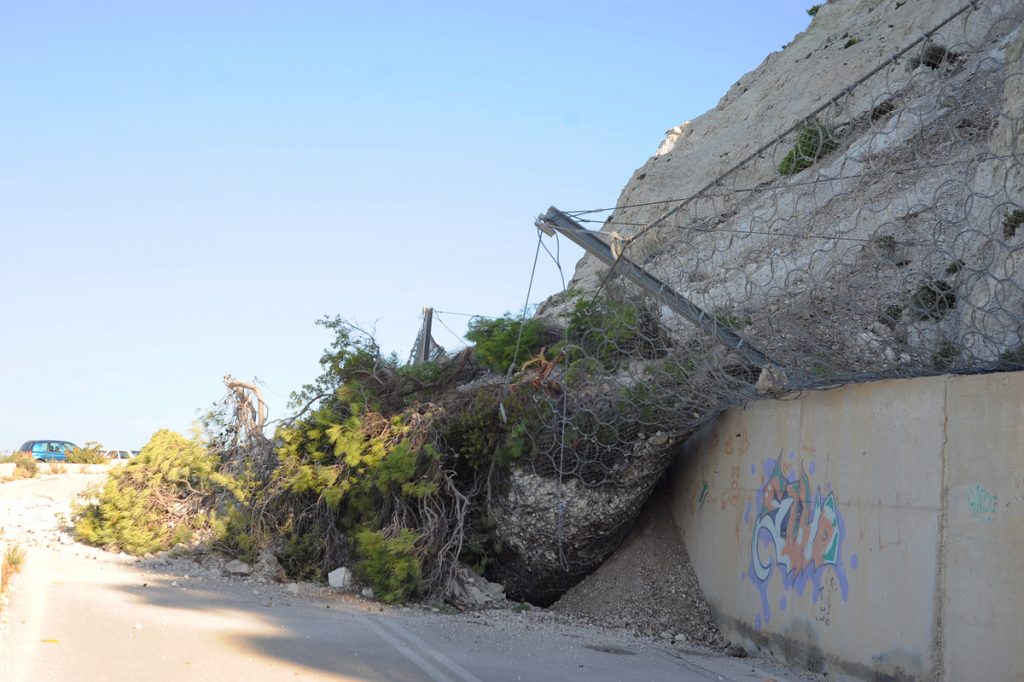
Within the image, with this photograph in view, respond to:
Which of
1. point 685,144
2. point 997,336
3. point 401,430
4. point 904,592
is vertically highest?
point 685,144

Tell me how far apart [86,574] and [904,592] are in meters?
8.34

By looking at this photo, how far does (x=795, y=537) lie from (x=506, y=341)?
5.38 metres

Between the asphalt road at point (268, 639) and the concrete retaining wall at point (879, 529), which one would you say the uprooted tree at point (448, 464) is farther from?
the concrete retaining wall at point (879, 529)

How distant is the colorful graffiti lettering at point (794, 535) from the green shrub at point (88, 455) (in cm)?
2155

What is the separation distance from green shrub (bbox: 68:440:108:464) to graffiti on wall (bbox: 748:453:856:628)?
2154 cm

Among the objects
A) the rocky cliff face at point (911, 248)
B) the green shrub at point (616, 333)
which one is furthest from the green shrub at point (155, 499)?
the rocky cliff face at point (911, 248)

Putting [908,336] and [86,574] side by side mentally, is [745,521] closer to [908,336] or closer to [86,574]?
[908,336]

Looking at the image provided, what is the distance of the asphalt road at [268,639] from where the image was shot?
6043 mm

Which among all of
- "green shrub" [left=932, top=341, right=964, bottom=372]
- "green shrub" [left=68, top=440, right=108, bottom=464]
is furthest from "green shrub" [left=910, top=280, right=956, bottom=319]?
"green shrub" [left=68, top=440, right=108, bottom=464]

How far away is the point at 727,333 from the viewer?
9453 mm

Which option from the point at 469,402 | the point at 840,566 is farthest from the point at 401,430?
the point at 840,566

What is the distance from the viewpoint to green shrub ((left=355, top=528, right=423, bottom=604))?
10.4 m

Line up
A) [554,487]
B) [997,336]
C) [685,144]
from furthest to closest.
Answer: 1. [685,144]
2. [554,487]
3. [997,336]

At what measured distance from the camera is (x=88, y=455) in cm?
2578
